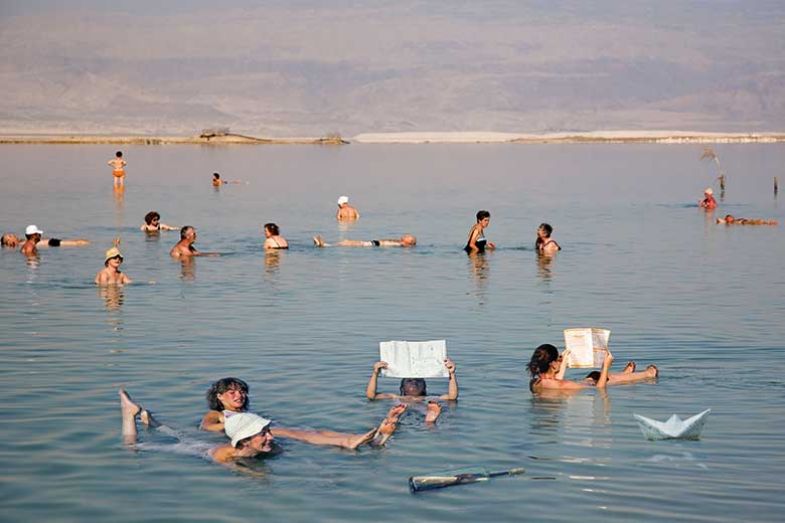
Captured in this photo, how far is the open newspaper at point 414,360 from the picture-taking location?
15.9 metres

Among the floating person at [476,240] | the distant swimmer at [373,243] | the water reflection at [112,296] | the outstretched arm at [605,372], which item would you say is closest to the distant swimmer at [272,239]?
the distant swimmer at [373,243]

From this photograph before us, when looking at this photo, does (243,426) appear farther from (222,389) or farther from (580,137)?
(580,137)

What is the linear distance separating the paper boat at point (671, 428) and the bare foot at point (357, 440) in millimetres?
2869

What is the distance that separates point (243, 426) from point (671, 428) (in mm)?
4657

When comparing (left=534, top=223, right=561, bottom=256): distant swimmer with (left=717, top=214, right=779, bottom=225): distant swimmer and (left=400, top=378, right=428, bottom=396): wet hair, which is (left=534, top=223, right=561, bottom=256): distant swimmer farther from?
(left=400, top=378, right=428, bottom=396): wet hair

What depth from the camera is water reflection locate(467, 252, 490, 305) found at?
2806 centimetres

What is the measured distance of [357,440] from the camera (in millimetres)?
14836

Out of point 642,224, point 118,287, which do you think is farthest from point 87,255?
point 642,224

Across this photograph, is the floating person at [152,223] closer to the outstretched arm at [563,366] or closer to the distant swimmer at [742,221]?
the distant swimmer at [742,221]

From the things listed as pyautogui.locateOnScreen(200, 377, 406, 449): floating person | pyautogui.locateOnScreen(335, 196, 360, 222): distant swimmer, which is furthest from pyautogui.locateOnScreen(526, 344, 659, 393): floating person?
pyautogui.locateOnScreen(335, 196, 360, 222): distant swimmer

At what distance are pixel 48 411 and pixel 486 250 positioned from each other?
20.3 metres

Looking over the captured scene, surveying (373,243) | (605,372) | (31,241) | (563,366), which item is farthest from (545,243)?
(563,366)

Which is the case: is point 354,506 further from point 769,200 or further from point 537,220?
point 769,200

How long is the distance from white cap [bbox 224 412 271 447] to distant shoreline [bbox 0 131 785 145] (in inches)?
4667
